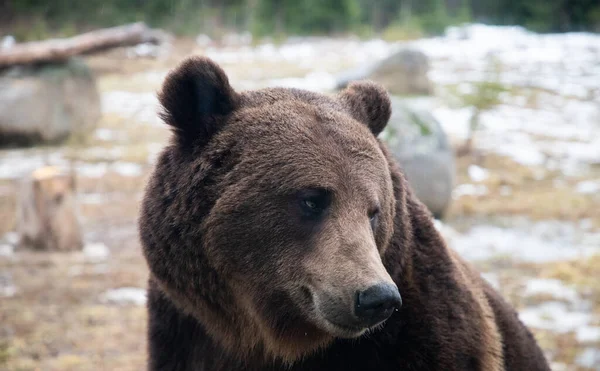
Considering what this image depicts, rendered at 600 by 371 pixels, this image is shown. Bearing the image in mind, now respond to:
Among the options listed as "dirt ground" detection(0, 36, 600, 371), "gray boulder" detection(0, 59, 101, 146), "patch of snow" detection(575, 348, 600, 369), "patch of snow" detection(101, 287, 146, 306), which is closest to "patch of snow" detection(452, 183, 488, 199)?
"dirt ground" detection(0, 36, 600, 371)

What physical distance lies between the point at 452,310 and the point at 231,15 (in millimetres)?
37072

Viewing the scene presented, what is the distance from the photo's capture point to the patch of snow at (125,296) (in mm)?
6719

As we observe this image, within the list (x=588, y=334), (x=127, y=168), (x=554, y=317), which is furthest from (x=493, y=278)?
(x=127, y=168)

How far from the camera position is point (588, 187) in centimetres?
1134

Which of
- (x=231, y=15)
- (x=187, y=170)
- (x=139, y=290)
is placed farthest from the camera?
(x=231, y=15)

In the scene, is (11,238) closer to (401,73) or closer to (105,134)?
(105,134)

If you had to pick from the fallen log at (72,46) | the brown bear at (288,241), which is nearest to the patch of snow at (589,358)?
the brown bear at (288,241)

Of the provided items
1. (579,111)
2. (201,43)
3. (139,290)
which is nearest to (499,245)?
(139,290)

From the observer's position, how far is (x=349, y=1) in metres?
40.6

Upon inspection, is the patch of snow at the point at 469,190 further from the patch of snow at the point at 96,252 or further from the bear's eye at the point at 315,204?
the bear's eye at the point at 315,204

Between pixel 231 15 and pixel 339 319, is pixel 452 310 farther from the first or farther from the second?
pixel 231 15

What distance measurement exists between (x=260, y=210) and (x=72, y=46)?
12.5 metres

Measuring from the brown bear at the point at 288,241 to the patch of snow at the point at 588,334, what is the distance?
327 cm

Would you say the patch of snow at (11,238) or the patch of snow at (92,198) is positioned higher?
the patch of snow at (11,238)
